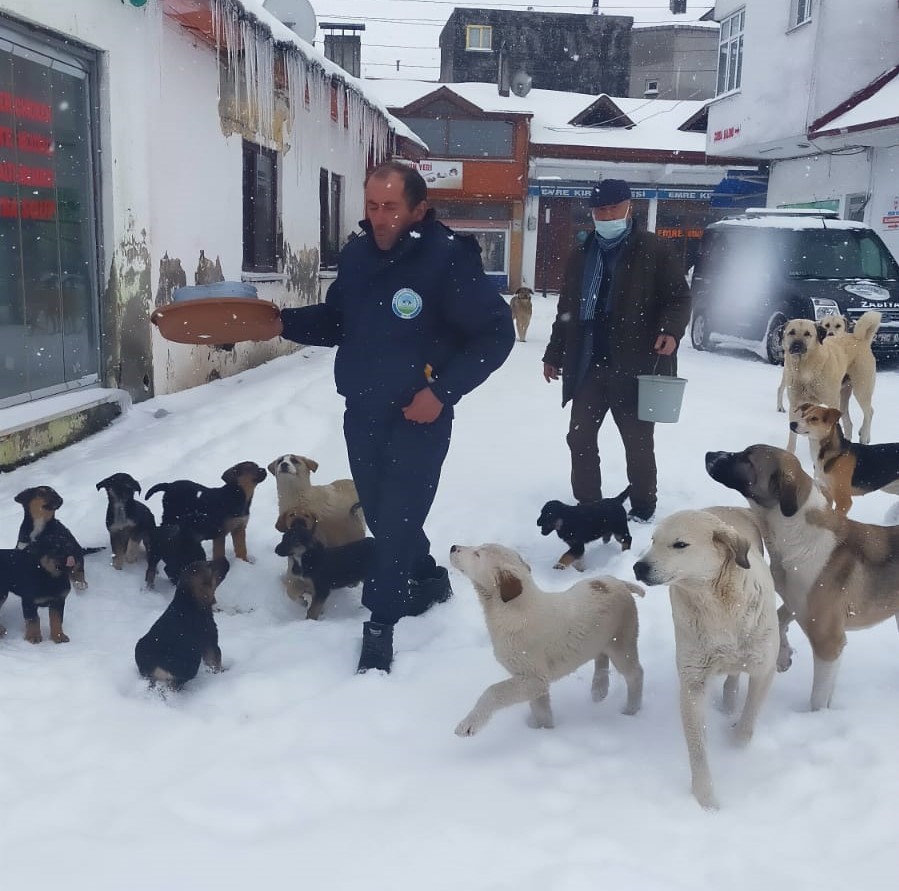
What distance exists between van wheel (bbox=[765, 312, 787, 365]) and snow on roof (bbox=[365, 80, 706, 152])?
57.2 ft

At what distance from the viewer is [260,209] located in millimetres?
11203

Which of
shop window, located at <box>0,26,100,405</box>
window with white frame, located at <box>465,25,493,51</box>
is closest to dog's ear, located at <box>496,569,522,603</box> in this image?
shop window, located at <box>0,26,100,405</box>

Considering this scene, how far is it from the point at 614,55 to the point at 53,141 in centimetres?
4360

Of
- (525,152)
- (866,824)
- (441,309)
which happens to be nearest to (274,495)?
(441,309)

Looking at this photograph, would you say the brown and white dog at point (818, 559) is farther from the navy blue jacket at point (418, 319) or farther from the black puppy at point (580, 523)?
the black puppy at point (580, 523)

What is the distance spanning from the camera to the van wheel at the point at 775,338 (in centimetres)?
1272

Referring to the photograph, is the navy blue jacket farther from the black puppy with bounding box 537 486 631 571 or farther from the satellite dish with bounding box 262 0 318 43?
the satellite dish with bounding box 262 0 318 43

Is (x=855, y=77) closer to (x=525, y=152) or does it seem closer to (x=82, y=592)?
(x=525, y=152)

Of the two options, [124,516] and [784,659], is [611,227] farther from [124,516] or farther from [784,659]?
[124,516]

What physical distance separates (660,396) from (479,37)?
4376 centimetres

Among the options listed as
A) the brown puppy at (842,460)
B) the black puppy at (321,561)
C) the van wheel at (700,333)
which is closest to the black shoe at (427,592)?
the black puppy at (321,561)

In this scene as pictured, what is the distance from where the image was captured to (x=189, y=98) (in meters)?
8.28

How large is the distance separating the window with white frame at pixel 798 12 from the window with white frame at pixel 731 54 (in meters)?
1.80

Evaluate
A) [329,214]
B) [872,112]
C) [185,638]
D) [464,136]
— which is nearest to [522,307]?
[329,214]
